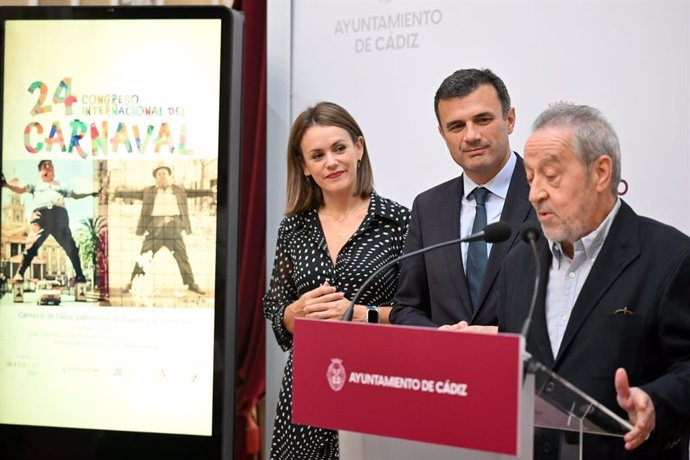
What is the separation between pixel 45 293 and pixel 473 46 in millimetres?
2166

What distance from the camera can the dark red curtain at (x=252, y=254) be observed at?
14.3 ft

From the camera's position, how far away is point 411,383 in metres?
1.73

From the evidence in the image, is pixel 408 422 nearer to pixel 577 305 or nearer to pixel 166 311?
pixel 577 305

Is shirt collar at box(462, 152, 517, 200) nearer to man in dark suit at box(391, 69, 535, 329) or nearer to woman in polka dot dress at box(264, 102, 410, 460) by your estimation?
man in dark suit at box(391, 69, 535, 329)

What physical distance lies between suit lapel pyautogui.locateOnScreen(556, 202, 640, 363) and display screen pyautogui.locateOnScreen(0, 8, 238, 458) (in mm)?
→ 1759

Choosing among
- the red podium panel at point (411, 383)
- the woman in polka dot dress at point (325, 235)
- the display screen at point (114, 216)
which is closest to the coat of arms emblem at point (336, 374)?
the red podium panel at point (411, 383)

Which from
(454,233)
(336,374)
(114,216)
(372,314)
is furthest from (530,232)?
(114,216)

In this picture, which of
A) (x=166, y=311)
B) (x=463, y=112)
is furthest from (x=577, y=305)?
(x=166, y=311)

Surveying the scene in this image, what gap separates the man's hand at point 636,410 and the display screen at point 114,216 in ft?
6.66

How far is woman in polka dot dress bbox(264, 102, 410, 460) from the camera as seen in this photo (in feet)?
10.6

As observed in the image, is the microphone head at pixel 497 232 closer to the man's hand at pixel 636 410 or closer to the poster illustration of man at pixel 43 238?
the man's hand at pixel 636 410

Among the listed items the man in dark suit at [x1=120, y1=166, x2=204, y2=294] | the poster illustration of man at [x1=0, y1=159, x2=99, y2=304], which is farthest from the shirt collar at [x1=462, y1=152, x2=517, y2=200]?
the poster illustration of man at [x1=0, y1=159, x2=99, y2=304]

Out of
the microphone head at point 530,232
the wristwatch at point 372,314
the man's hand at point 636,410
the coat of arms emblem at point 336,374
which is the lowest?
the man's hand at point 636,410

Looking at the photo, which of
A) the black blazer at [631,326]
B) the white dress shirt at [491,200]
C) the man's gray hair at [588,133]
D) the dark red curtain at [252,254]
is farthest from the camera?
the dark red curtain at [252,254]
